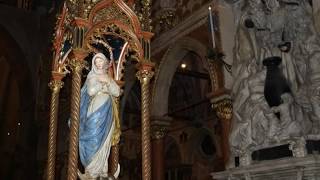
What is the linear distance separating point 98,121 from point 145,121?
0.89 metres

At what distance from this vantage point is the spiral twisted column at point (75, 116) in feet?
18.4

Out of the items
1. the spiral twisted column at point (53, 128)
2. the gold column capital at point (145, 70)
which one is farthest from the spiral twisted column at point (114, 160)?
the spiral twisted column at point (53, 128)

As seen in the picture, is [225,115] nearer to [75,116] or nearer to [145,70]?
[145,70]

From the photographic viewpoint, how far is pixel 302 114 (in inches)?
271

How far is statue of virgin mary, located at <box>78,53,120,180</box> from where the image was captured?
19.1ft

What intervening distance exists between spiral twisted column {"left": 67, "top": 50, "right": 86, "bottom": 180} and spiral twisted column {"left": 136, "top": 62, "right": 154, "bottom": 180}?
1.09 metres

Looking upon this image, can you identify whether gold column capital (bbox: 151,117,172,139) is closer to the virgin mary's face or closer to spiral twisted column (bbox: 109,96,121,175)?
spiral twisted column (bbox: 109,96,121,175)

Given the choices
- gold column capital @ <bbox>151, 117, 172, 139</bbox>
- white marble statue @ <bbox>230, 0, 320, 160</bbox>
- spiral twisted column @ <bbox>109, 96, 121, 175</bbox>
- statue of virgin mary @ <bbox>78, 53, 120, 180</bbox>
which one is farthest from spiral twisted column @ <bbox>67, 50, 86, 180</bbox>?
gold column capital @ <bbox>151, 117, 172, 139</bbox>

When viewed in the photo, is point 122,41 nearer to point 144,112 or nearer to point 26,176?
point 144,112

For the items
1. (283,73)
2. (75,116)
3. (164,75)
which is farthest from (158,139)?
(75,116)

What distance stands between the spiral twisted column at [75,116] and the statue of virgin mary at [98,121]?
0.19 meters

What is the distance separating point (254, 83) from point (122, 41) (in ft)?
8.51

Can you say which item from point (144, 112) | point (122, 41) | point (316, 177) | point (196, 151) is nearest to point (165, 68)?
point (122, 41)

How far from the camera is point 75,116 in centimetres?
579
